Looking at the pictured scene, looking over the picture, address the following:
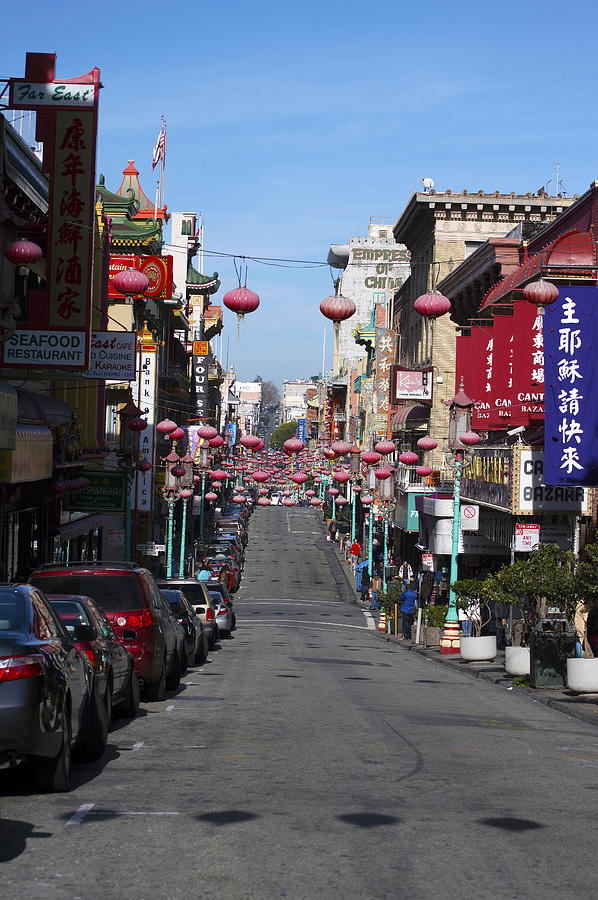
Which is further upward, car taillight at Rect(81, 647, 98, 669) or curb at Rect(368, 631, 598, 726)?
car taillight at Rect(81, 647, 98, 669)

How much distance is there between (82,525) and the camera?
47.5 m

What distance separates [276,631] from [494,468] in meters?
10.8

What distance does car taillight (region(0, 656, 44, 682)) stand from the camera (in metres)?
8.04

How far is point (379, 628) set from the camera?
150ft

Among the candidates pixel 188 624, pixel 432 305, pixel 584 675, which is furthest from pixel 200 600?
pixel 584 675

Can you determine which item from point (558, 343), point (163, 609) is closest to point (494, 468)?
point (558, 343)

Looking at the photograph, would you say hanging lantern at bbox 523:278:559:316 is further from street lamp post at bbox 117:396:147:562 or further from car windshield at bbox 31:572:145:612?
street lamp post at bbox 117:396:147:562

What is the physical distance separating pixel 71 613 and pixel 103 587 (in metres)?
2.68

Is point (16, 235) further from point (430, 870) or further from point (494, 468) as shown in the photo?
point (430, 870)

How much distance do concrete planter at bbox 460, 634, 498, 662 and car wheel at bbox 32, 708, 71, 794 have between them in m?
19.2

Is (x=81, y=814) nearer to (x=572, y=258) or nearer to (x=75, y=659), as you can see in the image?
(x=75, y=659)

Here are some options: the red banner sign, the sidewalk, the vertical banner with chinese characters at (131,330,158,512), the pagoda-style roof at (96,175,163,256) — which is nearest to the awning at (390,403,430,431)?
the vertical banner with chinese characters at (131,330,158,512)

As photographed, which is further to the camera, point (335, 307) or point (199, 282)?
point (199, 282)

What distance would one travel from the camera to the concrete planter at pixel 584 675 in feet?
Answer: 62.8
